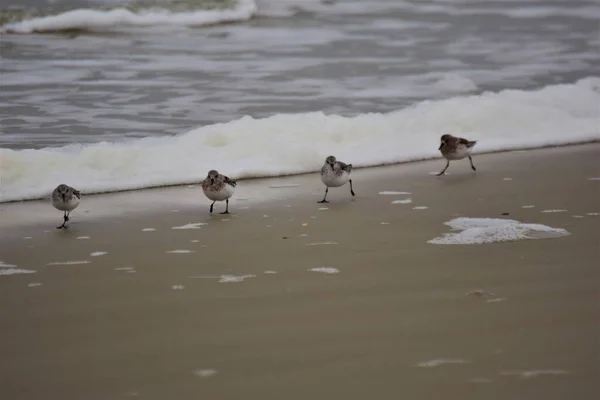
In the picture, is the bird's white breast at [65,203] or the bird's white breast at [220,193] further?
the bird's white breast at [220,193]

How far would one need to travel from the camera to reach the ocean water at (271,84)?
827cm

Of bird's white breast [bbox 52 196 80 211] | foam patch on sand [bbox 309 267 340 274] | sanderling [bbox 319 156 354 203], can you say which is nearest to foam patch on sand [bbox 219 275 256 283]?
foam patch on sand [bbox 309 267 340 274]

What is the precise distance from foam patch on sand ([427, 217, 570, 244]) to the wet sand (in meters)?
0.09

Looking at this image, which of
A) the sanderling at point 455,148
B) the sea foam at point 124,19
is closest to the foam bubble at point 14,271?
the sanderling at point 455,148

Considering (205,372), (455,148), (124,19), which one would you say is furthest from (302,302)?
(124,19)

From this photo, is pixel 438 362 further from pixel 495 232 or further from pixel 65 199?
pixel 65 199

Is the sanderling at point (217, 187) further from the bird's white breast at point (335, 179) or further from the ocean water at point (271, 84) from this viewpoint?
the ocean water at point (271, 84)

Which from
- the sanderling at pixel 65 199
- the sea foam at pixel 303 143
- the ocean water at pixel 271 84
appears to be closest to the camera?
the sanderling at pixel 65 199

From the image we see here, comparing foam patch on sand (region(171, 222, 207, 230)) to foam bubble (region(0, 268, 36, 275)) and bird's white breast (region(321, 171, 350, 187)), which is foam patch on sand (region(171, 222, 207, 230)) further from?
foam bubble (region(0, 268, 36, 275))

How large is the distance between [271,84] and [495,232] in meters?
6.33

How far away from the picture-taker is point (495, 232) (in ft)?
18.0

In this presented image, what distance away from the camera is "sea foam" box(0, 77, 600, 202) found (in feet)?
25.1

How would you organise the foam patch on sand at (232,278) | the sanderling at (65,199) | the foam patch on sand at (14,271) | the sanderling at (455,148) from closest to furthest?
1. the foam patch on sand at (232,278)
2. the foam patch on sand at (14,271)
3. the sanderling at (65,199)
4. the sanderling at (455,148)

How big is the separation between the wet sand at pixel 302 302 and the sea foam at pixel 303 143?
0.84 m
